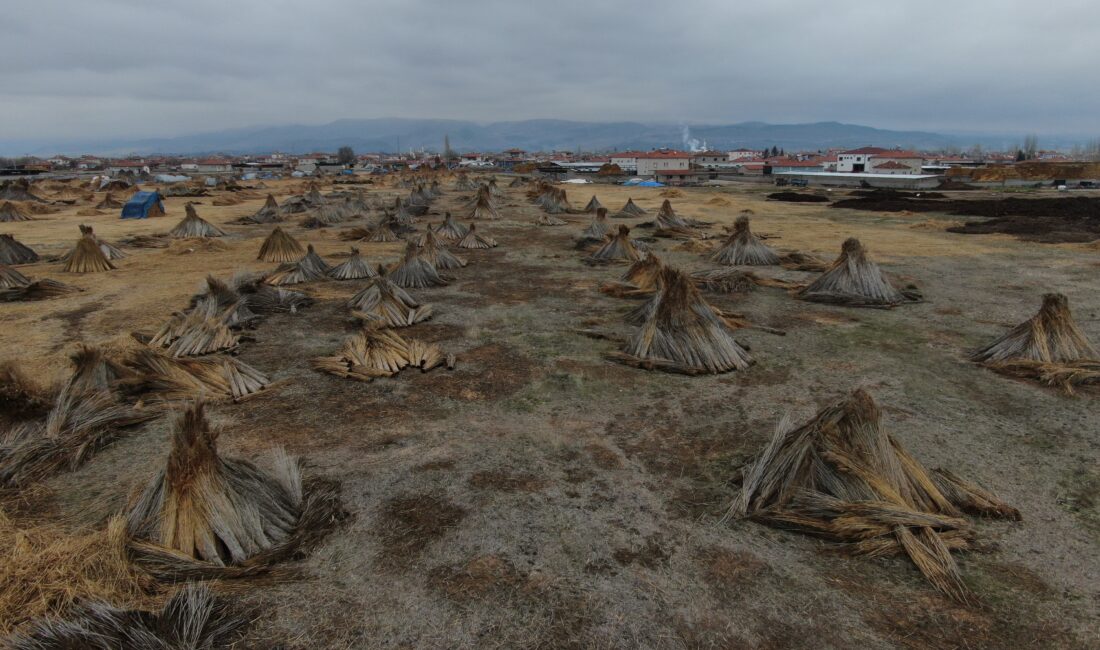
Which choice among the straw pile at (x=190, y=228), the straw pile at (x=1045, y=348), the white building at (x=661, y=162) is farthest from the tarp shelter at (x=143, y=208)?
the white building at (x=661, y=162)

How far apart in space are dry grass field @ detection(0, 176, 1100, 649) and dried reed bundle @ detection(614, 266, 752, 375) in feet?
0.94

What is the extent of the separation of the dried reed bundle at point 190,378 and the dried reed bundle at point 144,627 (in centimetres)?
381

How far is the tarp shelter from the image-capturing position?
2686cm

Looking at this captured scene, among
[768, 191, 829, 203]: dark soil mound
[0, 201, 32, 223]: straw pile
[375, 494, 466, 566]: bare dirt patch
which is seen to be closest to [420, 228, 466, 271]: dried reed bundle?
[375, 494, 466, 566]: bare dirt patch

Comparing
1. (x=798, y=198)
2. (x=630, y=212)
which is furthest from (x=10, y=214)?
(x=798, y=198)

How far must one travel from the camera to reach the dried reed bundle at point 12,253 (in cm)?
1555

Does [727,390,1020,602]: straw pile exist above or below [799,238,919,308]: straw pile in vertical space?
below

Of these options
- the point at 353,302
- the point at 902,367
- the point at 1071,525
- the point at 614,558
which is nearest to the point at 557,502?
the point at 614,558

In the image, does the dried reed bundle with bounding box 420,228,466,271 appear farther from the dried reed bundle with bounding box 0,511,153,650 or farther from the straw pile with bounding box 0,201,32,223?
the straw pile with bounding box 0,201,32,223

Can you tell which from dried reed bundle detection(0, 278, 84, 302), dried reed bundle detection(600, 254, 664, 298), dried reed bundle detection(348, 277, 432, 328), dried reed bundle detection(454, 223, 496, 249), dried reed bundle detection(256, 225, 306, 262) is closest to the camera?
dried reed bundle detection(348, 277, 432, 328)

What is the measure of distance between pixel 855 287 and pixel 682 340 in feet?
17.9

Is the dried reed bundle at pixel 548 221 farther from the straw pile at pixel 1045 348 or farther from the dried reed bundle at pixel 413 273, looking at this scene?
the straw pile at pixel 1045 348

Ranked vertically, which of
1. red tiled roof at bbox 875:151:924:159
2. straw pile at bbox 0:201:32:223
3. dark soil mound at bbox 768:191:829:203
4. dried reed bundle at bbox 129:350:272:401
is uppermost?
red tiled roof at bbox 875:151:924:159

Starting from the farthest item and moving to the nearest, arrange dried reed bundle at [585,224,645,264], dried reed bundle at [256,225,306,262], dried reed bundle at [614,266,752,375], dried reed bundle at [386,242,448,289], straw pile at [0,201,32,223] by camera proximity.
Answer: straw pile at [0,201,32,223] → dried reed bundle at [256,225,306,262] → dried reed bundle at [585,224,645,264] → dried reed bundle at [386,242,448,289] → dried reed bundle at [614,266,752,375]
